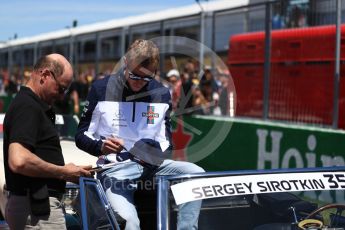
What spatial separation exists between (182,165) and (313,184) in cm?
94

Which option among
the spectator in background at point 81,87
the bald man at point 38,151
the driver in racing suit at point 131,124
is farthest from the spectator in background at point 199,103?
the bald man at point 38,151

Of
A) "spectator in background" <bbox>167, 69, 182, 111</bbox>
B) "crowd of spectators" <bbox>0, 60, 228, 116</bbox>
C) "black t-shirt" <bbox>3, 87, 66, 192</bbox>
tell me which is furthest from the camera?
"spectator in background" <bbox>167, 69, 182, 111</bbox>

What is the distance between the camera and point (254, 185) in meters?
3.75

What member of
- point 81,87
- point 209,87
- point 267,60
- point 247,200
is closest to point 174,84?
point 209,87

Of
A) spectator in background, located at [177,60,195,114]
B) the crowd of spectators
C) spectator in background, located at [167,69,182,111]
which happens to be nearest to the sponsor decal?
the crowd of spectators

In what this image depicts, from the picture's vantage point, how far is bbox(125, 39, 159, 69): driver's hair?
445 centimetres

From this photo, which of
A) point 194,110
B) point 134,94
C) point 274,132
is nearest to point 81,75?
point 194,110

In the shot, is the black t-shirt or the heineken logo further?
the heineken logo

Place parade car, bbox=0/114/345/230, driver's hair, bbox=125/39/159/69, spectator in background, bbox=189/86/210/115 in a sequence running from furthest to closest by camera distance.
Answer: spectator in background, bbox=189/86/210/115 → driver's hair, bbox=125/39/159/69 → parade car, bbox=0/114/345/230

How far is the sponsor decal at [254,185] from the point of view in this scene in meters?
3.66

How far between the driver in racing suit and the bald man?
2.01 ft

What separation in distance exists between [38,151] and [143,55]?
1101 mm

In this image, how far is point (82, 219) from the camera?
151 inches

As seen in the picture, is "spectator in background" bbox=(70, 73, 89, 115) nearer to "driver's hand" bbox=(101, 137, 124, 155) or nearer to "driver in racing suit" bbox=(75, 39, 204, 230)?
"driver in racing suit" bbox=(75, 39, 204, 230)
